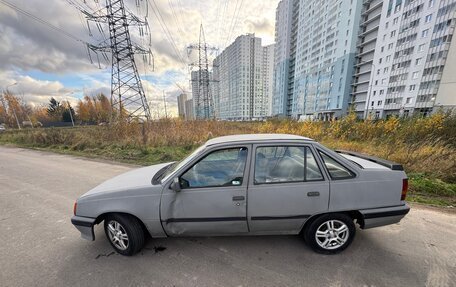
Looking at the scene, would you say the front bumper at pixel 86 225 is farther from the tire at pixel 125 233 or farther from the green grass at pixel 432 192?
the green grass at pixel 432 192

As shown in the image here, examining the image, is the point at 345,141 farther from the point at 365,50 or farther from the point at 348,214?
the point at 365,50

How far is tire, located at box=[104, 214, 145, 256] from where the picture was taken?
8.45 ft

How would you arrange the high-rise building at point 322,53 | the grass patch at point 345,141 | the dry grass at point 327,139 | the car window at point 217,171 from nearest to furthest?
the car window at point 217,171, the grass patch at point 345,141, the dry grass at point 327,139, the high-rise building at point 322,53

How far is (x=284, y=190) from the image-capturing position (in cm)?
248

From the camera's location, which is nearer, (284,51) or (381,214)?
(381,214)

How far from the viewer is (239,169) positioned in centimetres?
261

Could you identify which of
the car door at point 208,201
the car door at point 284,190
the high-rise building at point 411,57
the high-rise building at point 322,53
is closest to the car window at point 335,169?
the car door at point 284,190

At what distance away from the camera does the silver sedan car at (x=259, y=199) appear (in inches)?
97.7

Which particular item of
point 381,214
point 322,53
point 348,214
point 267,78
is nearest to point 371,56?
point 322,53

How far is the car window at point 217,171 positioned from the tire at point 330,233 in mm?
1216

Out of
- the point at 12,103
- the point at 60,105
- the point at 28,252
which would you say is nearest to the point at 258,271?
the point at 28,252

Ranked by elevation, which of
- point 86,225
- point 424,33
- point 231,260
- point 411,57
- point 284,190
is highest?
point 424,33

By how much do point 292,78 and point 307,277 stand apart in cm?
8811

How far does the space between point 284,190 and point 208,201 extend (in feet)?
3.30
